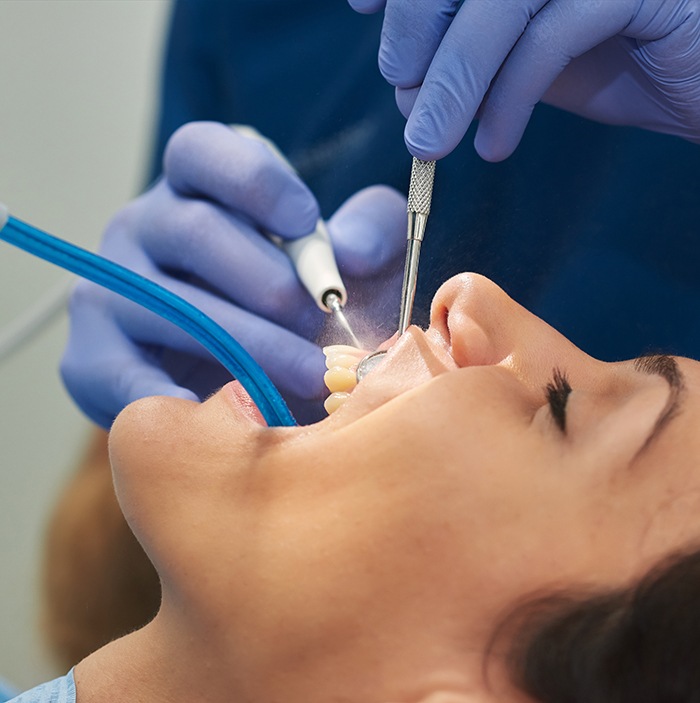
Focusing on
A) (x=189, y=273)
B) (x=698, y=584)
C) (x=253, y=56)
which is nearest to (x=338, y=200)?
(x=189, y=273)

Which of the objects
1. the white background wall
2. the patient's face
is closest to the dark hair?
the patient's face

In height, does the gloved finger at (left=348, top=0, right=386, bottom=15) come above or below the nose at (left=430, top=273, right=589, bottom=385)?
above

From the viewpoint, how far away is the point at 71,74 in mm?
1792

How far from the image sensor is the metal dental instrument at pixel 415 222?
3.43 ft

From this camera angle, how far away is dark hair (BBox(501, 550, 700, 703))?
0.78m

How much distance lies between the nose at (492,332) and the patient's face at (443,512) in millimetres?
58

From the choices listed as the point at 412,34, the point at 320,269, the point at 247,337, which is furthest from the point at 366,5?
the point at 247,337

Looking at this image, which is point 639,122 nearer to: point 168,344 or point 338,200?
point 338,200

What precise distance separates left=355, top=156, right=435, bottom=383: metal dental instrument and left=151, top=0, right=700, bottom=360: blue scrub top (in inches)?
0.6

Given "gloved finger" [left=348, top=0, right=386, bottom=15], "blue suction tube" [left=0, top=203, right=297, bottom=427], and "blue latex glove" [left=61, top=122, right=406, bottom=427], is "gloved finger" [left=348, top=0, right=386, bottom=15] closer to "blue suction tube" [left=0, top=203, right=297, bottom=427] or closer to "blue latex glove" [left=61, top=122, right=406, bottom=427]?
"blue latex glove" [left=61, top=122, right=406, bottom=427]

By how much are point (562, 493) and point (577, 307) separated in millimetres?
442

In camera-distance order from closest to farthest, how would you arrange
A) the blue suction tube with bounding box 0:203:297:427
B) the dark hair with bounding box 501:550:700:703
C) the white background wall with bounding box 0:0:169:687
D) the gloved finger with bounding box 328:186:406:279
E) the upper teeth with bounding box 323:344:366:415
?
the dark hair with bounding box 501:550:700:703 → the blue suction tube with bounding box 0:203:297:427 → the upper teeth with bounding box 323:344:366:415 → the gloved finger with bounding box 328:186:406:279 → the white background wall with bounding box 0:0:169:687

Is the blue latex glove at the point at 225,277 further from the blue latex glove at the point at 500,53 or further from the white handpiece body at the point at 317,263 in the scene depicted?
the blue latex glove at the point at 500,53

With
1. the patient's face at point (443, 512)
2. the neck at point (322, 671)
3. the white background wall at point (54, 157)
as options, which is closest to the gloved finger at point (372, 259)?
the patient's face at point (443, 512)
